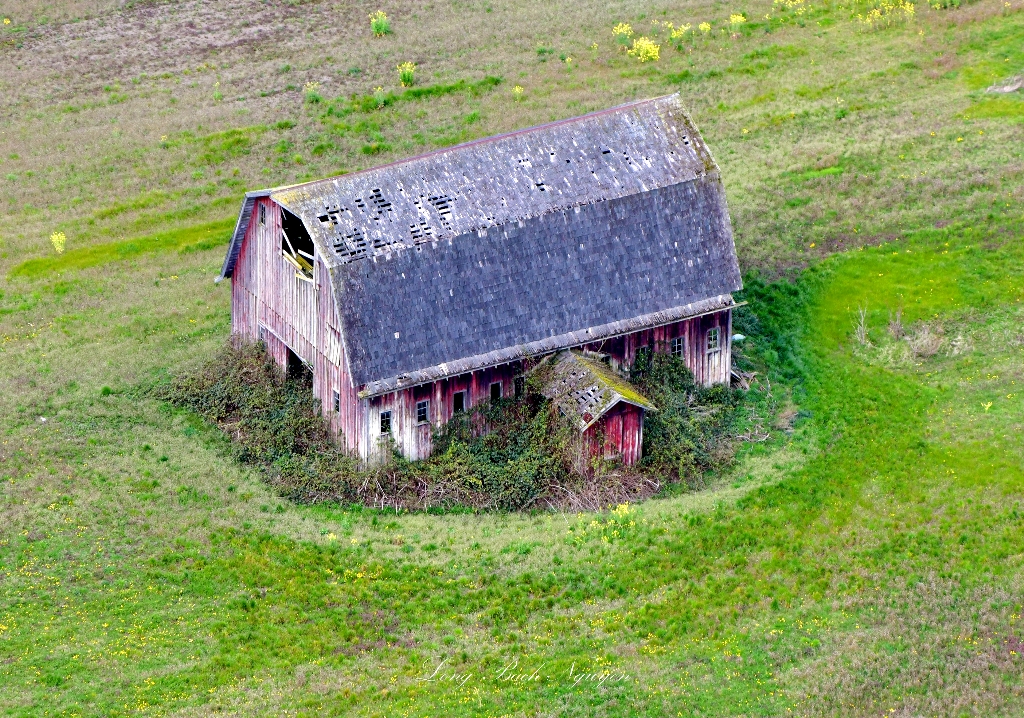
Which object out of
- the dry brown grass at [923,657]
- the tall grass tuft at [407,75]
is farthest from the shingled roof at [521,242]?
the tall grass tuft at [407,75]

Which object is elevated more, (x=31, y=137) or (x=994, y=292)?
(x=31, y=137)

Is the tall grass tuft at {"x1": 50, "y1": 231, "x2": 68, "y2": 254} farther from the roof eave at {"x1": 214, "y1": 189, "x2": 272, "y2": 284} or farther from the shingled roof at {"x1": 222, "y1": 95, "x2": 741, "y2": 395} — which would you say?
the shingled roof at {"x1": 222, "y1": 95, "x2": 741, "y2": 395}

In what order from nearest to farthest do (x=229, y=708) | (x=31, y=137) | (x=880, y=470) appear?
(x=229, y=708) → (x=880, y=470) → (x=31, y=137)

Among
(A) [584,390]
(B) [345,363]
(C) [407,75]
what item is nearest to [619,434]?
(A) [584,390]

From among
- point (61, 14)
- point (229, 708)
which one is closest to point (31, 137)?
point (61, 14)

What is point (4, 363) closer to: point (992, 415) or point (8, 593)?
point (8, 593)

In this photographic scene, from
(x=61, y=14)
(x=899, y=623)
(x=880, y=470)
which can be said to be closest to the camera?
(x=899, y=623)

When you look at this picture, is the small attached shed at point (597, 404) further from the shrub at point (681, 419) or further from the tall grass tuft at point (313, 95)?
the tall grass tuft at point (313, 95)
